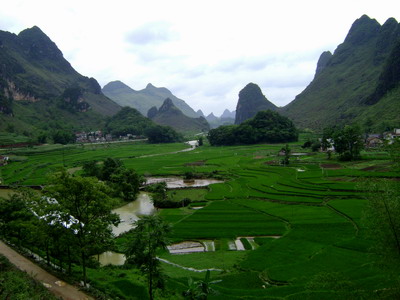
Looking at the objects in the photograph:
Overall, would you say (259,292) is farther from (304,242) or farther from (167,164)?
(167,164)

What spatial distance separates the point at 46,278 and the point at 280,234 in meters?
23.9

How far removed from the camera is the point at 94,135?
188 m

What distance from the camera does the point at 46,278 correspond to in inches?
843

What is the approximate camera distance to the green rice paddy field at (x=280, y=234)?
70.0ft

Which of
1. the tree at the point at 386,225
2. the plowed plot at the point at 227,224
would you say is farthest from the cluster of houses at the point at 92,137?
the tree at the point at 386,225

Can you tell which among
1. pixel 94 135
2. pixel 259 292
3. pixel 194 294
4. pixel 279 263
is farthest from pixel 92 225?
pixel 94 135

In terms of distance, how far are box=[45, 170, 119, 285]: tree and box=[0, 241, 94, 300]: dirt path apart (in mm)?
2752

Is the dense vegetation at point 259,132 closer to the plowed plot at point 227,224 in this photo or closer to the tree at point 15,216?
the plowed plot at point 227,224

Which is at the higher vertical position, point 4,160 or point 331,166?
point 4,160

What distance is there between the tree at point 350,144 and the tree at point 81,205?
2759 inches

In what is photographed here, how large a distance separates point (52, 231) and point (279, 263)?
60.9ft

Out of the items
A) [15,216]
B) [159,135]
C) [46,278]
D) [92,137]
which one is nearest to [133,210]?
[15,216]

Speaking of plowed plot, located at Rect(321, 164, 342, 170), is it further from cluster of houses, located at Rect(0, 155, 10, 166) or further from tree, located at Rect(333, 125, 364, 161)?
cluster of houses, located at Rect(0, 155, 10, 166)

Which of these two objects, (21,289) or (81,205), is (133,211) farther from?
(21,289)
